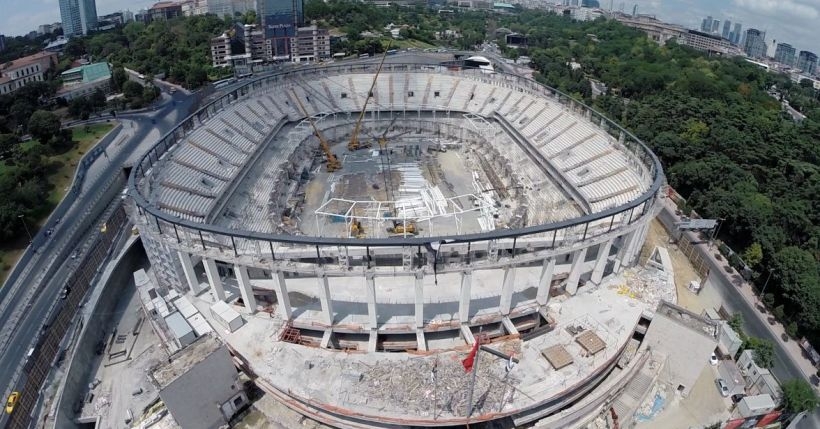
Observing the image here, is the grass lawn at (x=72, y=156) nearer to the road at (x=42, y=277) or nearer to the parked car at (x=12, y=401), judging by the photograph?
the road at (x=42, y=277)

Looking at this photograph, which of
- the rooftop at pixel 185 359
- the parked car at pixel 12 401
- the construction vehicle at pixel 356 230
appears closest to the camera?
the rooftop at pixel 185 359

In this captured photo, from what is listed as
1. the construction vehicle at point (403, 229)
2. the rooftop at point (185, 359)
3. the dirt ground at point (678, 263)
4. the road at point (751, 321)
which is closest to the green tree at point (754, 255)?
the road at point (751, 321)

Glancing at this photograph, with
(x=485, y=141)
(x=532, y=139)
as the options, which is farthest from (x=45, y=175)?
(x=532, y=139)

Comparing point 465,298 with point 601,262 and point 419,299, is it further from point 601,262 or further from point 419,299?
point 601,262

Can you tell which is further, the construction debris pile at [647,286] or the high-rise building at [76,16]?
the high-rise building at [76,16]

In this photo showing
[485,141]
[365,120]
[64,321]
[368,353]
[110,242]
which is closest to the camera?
[368,353]

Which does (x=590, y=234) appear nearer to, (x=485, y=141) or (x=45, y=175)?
(x=485, y=141)

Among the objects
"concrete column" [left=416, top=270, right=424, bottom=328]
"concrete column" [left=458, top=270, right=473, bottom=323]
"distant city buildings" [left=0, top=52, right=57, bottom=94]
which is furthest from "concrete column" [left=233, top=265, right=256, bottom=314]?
"distant city buildings" [left=0, top=52, right=57, bottom=94]
